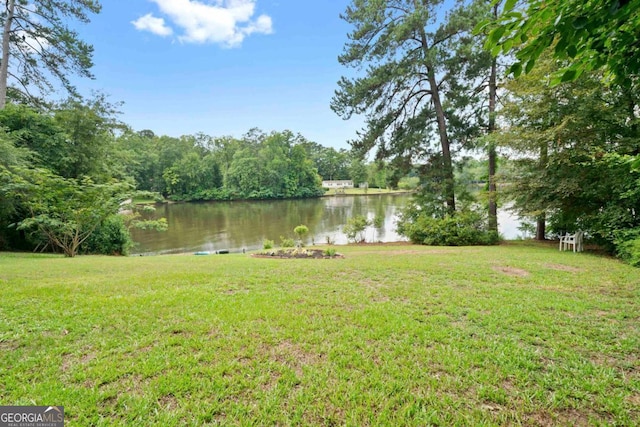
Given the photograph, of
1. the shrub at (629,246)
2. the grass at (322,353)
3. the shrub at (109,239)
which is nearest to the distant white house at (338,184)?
the shrub at (109,239)

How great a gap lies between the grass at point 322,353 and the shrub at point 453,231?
6302 mm

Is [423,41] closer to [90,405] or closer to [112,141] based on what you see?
[90,405]

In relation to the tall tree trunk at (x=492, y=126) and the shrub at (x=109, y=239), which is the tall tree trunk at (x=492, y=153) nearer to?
the tall tree trunk at (x=492, y=126)

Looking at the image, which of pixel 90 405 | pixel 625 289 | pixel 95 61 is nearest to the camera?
pixel 90 405

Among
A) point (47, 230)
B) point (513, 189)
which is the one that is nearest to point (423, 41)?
point (513, 189)

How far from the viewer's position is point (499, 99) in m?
10.6

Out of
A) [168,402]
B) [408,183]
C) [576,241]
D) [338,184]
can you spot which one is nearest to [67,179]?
[168,402]

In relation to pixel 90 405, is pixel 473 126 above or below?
above

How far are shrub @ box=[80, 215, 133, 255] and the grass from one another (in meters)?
7.37

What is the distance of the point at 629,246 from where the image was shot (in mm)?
6074

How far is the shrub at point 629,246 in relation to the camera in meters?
5.62

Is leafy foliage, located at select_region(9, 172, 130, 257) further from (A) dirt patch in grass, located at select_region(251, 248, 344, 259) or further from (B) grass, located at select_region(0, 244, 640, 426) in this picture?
(A) dirt patch in grass, located at select_region(251, 248, 344, 259)

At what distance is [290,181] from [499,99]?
140ft

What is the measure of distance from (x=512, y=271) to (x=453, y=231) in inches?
224
